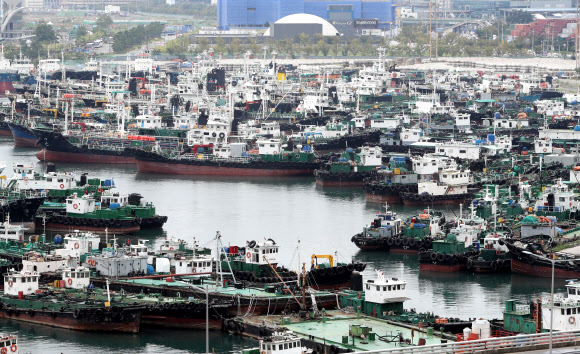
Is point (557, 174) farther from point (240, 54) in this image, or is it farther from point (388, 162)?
point (240, 54)

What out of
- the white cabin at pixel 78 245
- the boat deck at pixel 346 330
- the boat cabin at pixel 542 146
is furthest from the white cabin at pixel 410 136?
the boat deck at pixel 346 330

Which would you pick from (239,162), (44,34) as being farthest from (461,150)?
(44,34)

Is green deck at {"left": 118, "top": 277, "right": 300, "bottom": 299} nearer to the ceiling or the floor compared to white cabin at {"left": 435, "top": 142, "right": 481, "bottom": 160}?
nearer to the floor

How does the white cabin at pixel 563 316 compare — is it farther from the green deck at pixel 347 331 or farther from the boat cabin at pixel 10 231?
the boat cabin at pixel 10 231

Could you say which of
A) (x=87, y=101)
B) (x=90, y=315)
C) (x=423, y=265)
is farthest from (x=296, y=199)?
(x=87, y=101)

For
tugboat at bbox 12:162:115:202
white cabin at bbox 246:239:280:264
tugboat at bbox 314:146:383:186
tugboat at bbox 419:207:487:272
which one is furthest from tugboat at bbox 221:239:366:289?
tugboat at bbox 314:146:383:186

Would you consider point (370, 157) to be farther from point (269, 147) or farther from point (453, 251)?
point (453, 251)

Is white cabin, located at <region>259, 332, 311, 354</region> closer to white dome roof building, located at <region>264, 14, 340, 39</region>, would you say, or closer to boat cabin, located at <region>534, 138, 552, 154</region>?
boat cabin, located at <region>534, 138, 552, 154</region>
